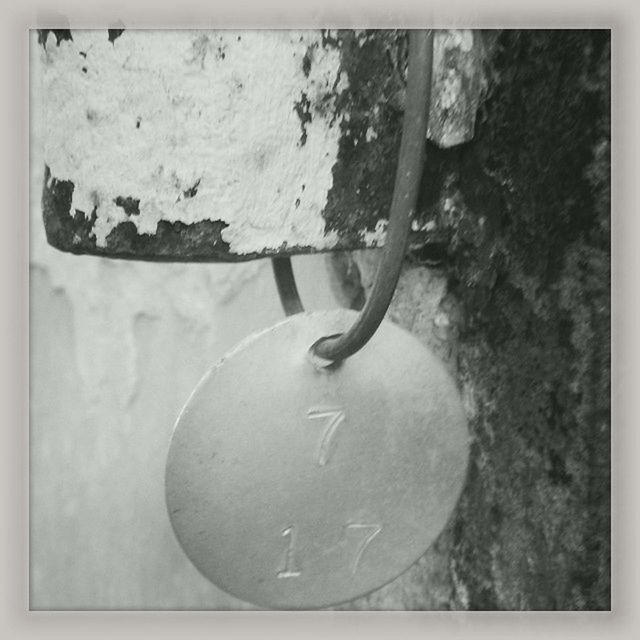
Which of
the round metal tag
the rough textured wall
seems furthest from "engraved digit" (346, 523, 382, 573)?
the rough textured wall

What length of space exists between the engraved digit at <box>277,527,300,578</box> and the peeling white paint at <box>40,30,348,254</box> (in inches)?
4.7

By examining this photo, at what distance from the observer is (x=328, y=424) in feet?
1.21

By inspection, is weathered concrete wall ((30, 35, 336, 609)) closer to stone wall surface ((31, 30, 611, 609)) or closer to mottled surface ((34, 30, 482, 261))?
stone wall surface ((31, 30, 611, 609))

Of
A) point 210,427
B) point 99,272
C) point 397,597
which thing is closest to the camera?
point 210,427

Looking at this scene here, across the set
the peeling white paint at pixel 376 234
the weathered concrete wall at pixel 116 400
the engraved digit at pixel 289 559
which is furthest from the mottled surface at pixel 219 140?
the weathered concrete wall at pixel 116 400

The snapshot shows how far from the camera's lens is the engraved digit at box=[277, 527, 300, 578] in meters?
0.37

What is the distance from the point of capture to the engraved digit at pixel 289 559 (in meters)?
0.37

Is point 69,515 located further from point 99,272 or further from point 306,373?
point 306,373

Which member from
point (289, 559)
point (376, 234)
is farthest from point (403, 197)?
point (289, 559)

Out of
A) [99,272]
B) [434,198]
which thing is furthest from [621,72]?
[99,272]

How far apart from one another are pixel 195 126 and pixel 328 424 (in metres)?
0.13

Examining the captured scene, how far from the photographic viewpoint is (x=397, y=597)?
0.57 m

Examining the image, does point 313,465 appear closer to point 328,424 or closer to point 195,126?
point 328,424

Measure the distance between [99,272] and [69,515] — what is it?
0.27 m
